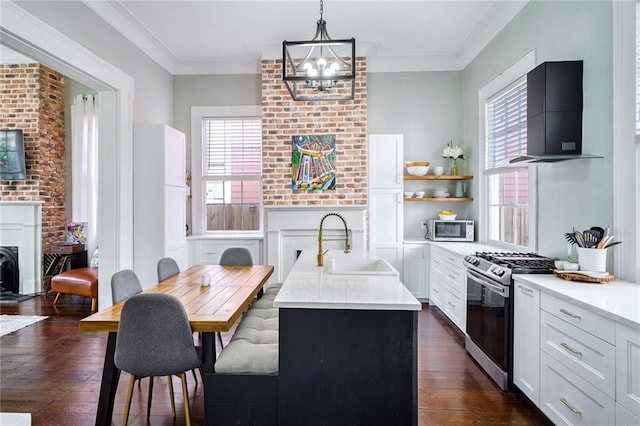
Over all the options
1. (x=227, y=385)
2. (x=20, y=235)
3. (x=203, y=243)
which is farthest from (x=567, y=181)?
(x=20, y=235)

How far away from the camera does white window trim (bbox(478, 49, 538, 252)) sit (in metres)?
3.12

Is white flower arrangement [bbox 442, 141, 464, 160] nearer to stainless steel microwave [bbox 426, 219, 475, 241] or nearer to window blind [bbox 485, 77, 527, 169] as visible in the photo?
window blind [bbox 485, 77, 527, 169]

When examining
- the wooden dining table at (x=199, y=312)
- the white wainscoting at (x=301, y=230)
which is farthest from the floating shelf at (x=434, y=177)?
the wooden dining table at (x=199, y=312)

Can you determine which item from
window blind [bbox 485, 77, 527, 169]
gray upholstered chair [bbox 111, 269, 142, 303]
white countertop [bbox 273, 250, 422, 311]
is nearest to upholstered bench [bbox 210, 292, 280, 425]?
white countertop [bbox 273, 250, 422, 311]

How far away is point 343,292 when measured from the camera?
1762mm

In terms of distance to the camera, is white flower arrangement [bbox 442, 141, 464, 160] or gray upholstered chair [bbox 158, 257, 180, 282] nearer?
gray upholstered chair [bbox 158, 257, 180, 282]

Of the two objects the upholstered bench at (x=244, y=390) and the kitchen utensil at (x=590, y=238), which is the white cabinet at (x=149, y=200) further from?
the kitchen utensil at (x=590, y=238)

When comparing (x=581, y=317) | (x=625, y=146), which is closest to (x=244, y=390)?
(x=581, y=317)

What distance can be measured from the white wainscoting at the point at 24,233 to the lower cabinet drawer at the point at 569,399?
6.15 m

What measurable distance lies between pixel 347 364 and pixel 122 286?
1.59 meters

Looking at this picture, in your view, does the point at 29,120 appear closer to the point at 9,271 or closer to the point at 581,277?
the point at 9,271

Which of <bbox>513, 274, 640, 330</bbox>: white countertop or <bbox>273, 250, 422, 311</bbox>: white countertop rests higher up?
<bbox>273, 250, 422, 311</bbox>: white countertop

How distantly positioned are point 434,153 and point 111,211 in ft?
13.6

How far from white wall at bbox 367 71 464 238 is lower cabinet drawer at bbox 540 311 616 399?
298 centimetres
